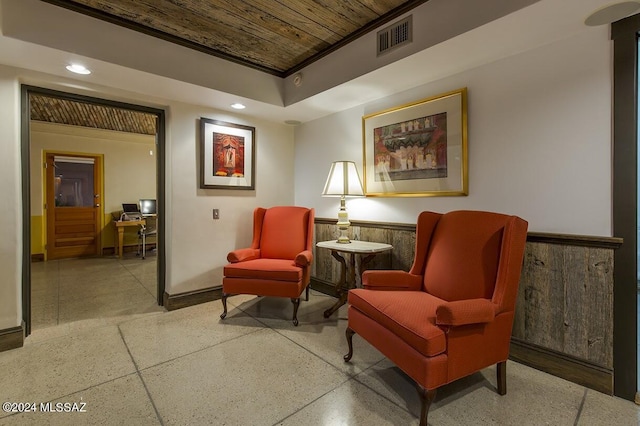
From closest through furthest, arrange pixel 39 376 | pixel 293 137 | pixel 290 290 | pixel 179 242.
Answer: pixel 39 376 → pixel 290 290 → pixel 179 242 → pixel 293 137

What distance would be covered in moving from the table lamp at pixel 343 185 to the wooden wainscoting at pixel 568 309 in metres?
1.50

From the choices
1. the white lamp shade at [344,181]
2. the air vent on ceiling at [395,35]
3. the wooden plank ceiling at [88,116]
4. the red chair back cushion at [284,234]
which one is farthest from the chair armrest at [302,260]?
the wooden plank ceiling at [88,116]

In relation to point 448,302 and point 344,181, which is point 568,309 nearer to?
point 448,302

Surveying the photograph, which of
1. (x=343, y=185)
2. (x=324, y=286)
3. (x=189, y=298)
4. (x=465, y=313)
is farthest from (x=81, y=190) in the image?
(x=465, y=313)

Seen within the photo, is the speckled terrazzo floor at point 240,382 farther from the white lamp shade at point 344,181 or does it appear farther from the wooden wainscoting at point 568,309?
the white lamp shade at point 344,181

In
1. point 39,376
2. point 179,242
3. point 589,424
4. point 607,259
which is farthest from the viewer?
point 179,242

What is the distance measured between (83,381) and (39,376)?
1.09 feet

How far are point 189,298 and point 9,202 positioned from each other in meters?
1.67

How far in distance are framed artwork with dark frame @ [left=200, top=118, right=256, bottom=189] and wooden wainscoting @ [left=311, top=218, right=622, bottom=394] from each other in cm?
294

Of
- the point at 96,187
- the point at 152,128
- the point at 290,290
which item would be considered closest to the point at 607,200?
the point at 290,290

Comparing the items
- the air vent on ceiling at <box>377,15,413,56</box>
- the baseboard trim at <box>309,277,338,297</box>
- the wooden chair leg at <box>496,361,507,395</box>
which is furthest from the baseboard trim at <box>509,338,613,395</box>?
the air vent on ceiling at <box>377,15,413,56</box>

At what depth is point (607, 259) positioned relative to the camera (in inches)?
67.2

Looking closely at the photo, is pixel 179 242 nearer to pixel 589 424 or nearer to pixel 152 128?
pixel 589 424

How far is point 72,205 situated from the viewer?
224 inches
